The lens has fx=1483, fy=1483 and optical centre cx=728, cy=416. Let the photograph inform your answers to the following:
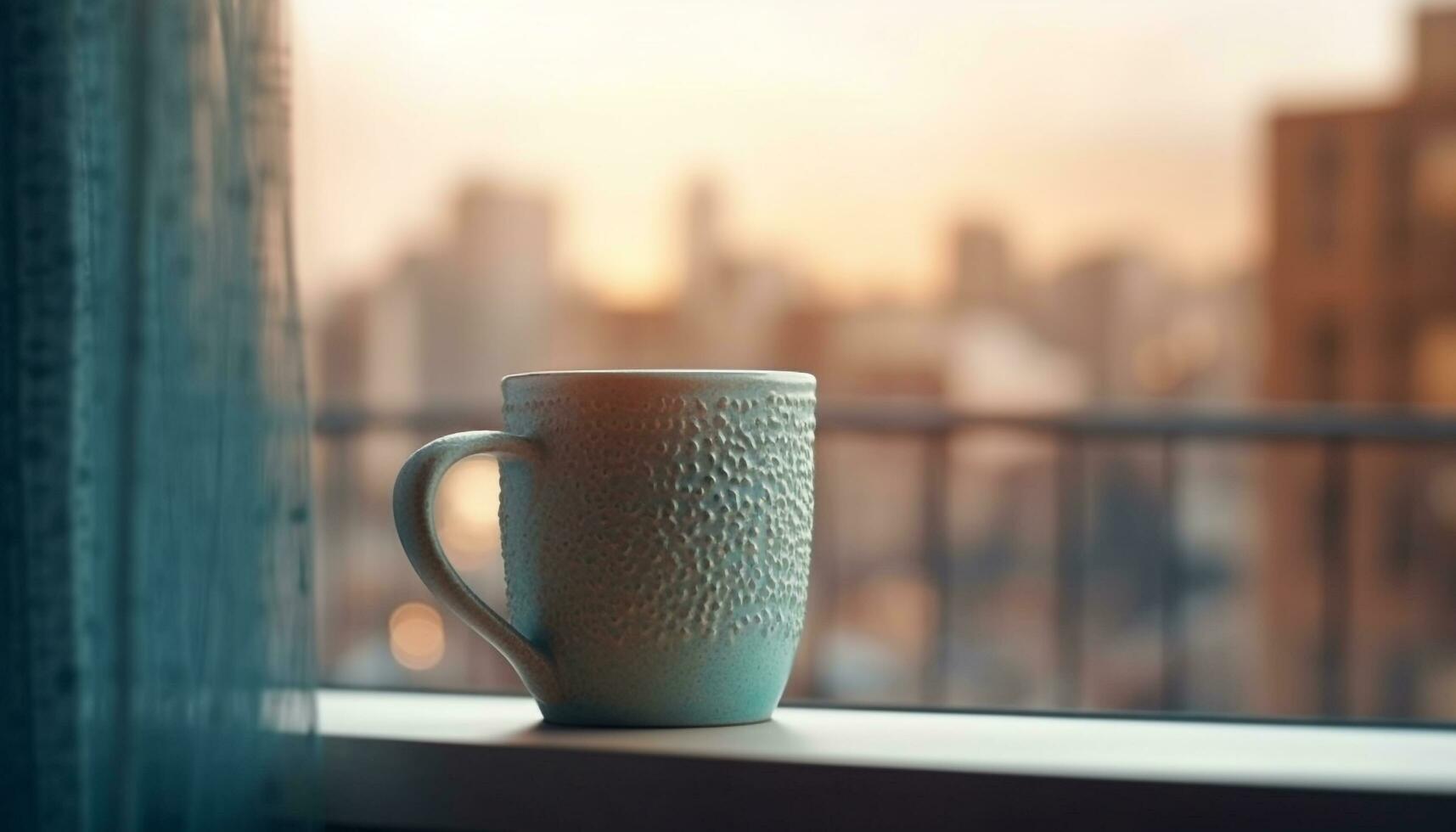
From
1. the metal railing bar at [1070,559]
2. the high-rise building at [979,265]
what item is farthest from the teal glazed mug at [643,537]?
the high-rise building at [979,265]

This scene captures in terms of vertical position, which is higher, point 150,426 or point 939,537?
point 150,426

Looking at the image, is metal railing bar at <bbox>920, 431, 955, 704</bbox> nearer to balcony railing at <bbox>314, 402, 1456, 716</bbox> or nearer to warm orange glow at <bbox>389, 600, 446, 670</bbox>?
balcony railing at <bbox>314, 402, 1456, 716</bbox>

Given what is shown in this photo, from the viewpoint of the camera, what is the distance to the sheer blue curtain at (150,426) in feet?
1.69

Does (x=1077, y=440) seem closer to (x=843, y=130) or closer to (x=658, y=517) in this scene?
(x=658, y=517)

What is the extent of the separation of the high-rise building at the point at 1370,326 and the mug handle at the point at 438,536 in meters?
15.1

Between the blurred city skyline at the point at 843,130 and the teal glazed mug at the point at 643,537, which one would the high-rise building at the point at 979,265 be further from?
the teal glazed mug at the point at 643,537

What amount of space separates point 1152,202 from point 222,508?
35.7ft

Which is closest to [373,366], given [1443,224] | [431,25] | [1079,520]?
[431,25]

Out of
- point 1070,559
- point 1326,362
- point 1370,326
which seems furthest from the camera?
point 1326,362

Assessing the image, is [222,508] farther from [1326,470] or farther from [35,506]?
[1326,470]

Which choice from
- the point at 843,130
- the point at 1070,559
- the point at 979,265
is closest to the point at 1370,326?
the point at 979,265

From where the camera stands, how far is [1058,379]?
10359mm

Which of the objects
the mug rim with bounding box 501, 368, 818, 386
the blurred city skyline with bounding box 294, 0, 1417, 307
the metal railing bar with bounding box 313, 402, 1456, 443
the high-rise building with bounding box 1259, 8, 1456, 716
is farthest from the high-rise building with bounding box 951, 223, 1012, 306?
the mug rim with bounding box 501, 368, 818, 386

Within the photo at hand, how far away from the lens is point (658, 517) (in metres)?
0.51
